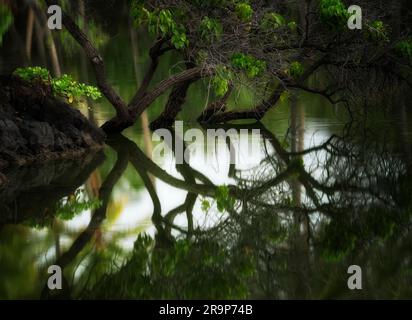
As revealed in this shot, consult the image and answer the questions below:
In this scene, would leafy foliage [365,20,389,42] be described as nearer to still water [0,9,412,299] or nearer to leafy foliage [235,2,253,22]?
still water [0,9,412,299]

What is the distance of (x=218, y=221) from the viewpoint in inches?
339

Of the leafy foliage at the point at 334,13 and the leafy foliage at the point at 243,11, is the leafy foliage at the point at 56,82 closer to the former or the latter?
the leafy foliage at the point at 243,11

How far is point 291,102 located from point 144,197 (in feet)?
37.9

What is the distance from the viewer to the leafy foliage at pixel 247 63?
525 inches

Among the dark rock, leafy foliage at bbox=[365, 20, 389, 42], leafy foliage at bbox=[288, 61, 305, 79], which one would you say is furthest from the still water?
leafy foliage at bbox=[365, 20, 389, 42]

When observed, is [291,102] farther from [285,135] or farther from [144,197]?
[144,197]

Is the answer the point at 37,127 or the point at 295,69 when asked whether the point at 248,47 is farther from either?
the point at 37,127

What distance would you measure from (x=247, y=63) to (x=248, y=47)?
0.33m

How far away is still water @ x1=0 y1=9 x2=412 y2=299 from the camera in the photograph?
21.2 feet

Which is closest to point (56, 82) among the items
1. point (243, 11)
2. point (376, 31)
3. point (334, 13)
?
point (243, 11)

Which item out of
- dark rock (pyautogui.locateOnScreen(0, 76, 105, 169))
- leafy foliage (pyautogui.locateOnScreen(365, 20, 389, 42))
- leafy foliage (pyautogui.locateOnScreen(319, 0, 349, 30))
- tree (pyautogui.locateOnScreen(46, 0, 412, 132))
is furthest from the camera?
leafy foliage (pyautogui.locateOnScreen(365, 20, 389, 42))

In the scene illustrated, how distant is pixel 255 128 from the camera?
17.1 meters

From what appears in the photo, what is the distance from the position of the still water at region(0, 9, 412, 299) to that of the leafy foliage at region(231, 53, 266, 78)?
53.5 inches

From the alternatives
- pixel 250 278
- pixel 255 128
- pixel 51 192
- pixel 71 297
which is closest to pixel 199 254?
pixel 250 278
